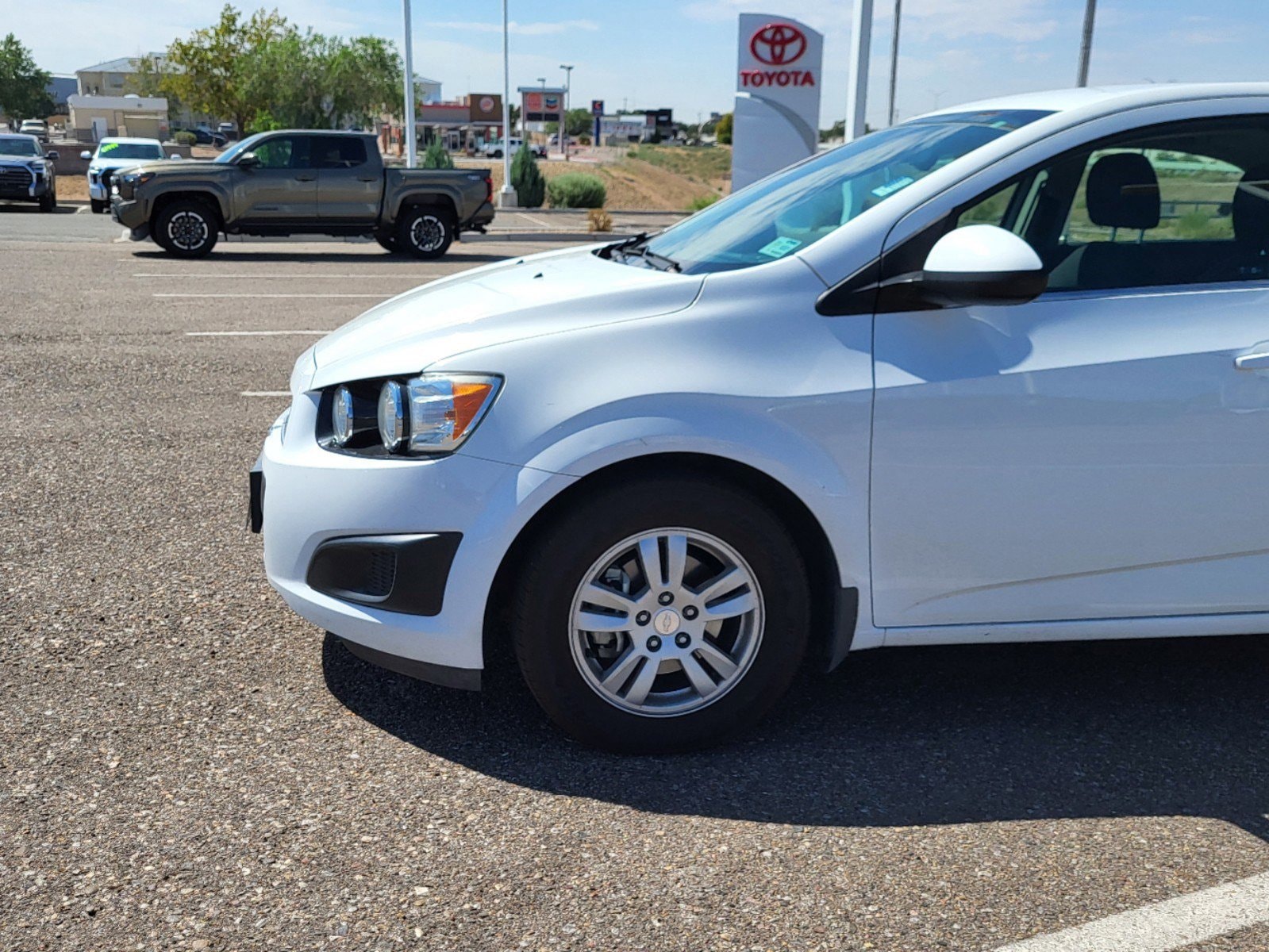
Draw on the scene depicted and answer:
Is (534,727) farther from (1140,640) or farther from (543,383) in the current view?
(1140,640)

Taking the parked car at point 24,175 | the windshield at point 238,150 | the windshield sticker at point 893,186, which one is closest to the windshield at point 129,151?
the parked car at point 24,175

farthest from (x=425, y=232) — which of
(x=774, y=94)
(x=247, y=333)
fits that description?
(x=247, y=333)

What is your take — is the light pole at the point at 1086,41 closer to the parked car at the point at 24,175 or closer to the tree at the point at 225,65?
the parked car at the point at 24,175

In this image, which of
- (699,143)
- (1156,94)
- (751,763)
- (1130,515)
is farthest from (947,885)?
(699,143)

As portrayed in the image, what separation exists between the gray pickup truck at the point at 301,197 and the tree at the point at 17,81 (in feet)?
309

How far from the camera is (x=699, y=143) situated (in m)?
143

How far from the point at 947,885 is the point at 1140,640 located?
1875mm

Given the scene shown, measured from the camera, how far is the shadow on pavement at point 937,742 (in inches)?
125

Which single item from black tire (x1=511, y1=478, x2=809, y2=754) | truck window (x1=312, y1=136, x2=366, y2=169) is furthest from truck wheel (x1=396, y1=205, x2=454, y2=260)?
black tire (x1=511, y1=478, x2=809, y2=754)

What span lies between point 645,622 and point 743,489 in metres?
0.42

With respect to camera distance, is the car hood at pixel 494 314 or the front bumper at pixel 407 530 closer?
the front bumper at pixel 407 530

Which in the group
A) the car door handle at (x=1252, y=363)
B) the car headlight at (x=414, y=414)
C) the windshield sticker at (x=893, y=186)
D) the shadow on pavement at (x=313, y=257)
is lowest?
the shadow on pavement at (x=313, y=257)

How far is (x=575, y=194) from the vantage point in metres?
35.2

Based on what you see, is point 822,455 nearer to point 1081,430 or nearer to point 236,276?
point 1081,430
